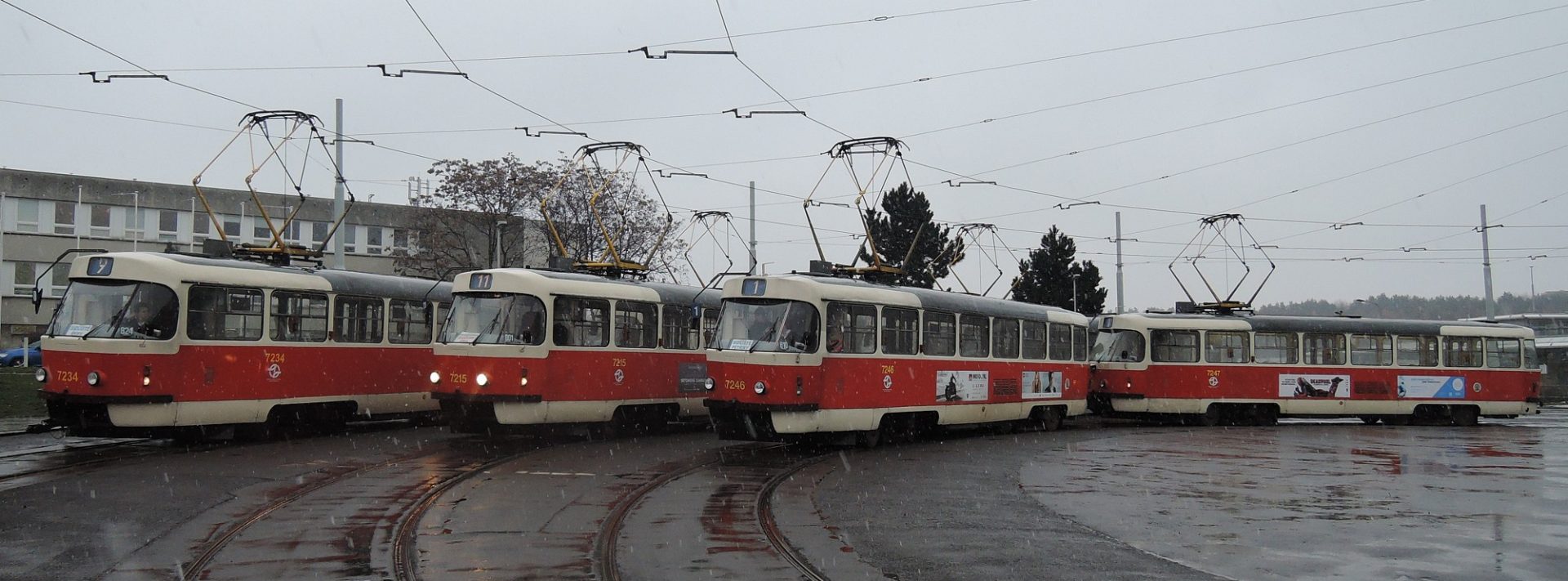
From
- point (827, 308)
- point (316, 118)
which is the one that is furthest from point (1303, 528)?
point (316, 118)

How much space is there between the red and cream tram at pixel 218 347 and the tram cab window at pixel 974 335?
32.6ft

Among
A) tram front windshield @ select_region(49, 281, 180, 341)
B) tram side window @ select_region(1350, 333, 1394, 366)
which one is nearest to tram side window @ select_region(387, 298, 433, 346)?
tram front windshield @ select_region(49, 281, 180, 341)

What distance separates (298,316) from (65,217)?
4089 centimetres

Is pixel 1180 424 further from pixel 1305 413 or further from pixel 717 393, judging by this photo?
pixel 717 393

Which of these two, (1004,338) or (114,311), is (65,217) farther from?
(1004,338)

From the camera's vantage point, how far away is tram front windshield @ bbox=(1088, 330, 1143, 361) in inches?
1150

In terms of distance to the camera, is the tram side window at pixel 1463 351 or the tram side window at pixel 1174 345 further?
the tram side window at pixel 1463 351

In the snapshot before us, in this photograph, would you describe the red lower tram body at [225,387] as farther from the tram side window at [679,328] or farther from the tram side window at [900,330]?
the tram side window at [900,330]

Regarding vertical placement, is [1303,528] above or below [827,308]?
below

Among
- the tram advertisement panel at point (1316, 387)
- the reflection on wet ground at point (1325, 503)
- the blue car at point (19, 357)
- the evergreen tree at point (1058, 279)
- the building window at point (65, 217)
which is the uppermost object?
the building window at point (65, 217)

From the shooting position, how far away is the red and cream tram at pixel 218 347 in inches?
641

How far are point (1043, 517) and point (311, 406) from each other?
12.8 meters

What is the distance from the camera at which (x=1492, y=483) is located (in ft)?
50.9

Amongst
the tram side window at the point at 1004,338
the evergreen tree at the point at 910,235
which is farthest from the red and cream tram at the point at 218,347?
the evergreen tree at the point at 910,235
